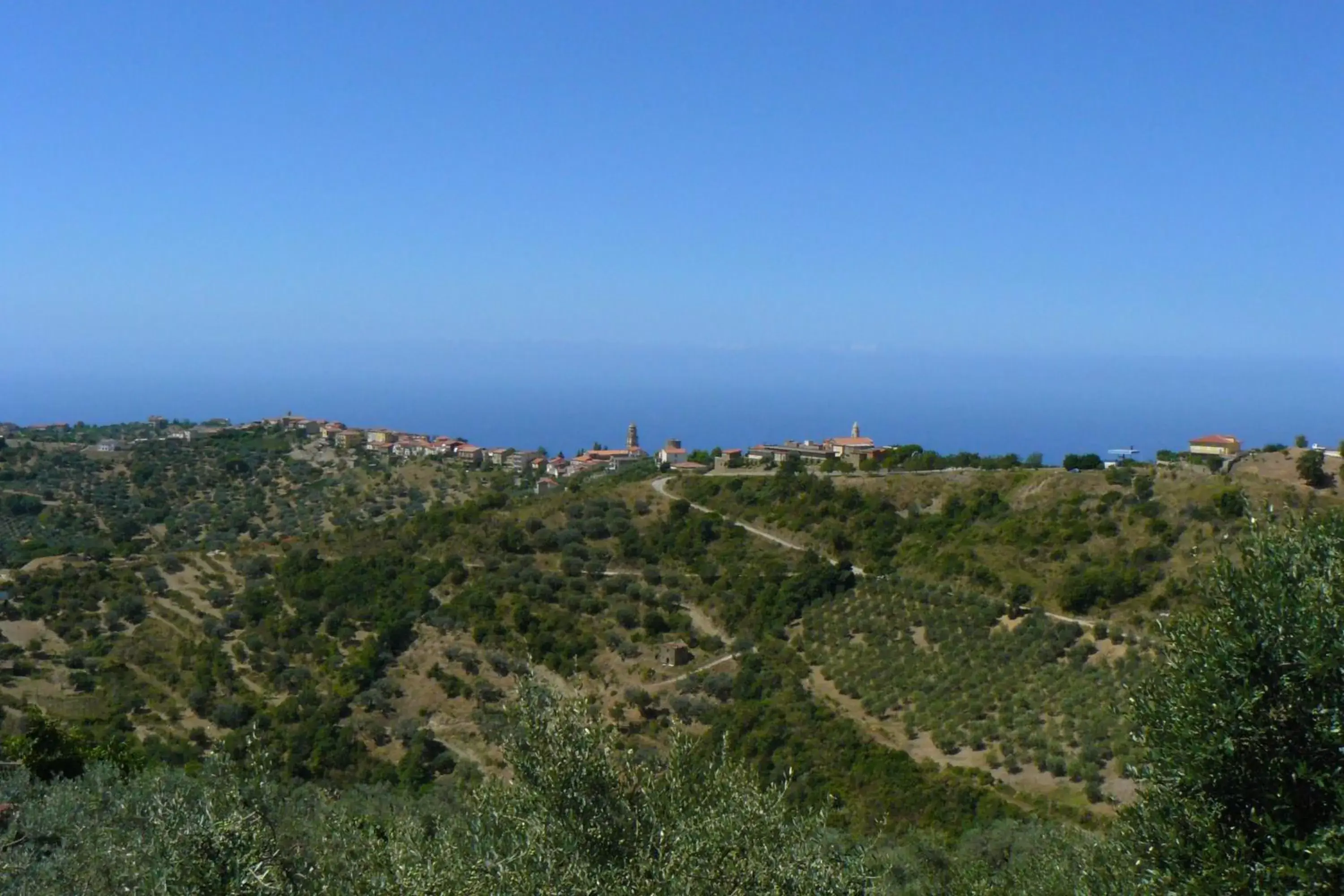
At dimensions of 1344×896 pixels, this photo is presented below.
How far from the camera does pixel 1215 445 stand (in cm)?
4166

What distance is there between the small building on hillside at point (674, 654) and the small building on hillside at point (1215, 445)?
24.5 metres

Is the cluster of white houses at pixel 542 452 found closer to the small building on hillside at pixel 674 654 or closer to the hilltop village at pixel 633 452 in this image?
the hilltop village at pixel 633 452

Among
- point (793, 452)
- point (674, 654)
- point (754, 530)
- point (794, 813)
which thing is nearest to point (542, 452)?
point (793, 452)

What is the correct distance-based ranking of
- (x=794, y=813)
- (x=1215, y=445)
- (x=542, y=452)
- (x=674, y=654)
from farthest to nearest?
(x=542, y=452)
(x=1215, y=445)
(x=674, y=654)
(x=794, y=813)

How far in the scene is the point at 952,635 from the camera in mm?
24172

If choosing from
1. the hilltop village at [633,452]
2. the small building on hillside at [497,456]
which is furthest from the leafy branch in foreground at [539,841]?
the small building on hillside at [497,456]

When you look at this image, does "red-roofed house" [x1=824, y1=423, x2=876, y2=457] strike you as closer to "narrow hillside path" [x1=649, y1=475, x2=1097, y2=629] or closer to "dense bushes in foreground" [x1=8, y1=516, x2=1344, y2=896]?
"narrow hillside path" [x1=649, y1=475, x2=1097, y2=629]

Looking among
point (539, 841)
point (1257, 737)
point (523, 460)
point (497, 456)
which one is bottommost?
point (523, 460)

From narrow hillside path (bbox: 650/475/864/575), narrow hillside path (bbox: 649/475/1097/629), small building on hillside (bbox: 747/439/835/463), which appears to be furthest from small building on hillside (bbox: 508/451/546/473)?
narrow hillside path (bbox: 650/475/864/575)

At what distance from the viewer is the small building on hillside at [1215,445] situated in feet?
132

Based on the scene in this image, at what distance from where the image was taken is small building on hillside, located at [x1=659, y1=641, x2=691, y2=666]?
25.1 meters

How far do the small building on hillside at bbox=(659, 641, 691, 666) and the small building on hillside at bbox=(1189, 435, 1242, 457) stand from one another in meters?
24.5

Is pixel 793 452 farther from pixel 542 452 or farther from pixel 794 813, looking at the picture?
pixel 794 813

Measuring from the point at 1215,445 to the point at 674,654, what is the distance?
92.7ft
